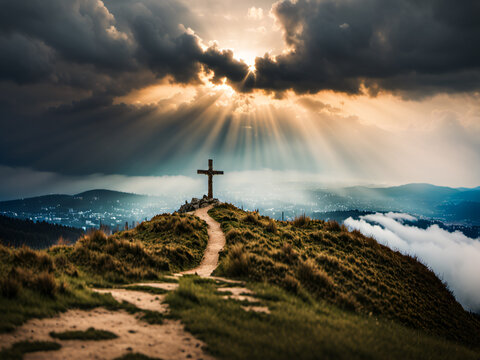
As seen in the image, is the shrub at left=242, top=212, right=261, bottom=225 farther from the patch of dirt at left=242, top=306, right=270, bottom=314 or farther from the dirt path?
the patch of dirt at left=242, top=306, right=270, bottom=314

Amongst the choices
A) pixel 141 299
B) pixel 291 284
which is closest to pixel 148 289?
pixel 141 299

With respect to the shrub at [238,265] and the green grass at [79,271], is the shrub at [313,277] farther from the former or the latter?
the green grass at [79,271]

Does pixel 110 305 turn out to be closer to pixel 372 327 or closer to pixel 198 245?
pixel 372 327

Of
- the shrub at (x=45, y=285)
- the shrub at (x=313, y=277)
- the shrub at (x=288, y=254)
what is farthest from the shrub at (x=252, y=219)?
the shrub at (x=45, y=285)

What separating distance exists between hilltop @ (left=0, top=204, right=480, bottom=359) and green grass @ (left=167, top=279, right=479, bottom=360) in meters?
0.03

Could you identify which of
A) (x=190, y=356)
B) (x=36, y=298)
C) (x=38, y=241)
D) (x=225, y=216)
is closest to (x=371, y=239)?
(x=225, y=216)

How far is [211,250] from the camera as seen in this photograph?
18.7 metres

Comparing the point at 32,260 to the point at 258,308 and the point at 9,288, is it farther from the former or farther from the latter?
the point at 258,308

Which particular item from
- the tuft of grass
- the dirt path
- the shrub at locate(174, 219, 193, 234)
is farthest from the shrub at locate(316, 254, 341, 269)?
the tuft of grass

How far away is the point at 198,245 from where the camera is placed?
19016 mm

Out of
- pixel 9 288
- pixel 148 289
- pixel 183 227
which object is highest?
pixel 9 288

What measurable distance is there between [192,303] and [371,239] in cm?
2079

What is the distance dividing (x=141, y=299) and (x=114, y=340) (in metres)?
2.83

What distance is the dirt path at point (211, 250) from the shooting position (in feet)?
46.7
